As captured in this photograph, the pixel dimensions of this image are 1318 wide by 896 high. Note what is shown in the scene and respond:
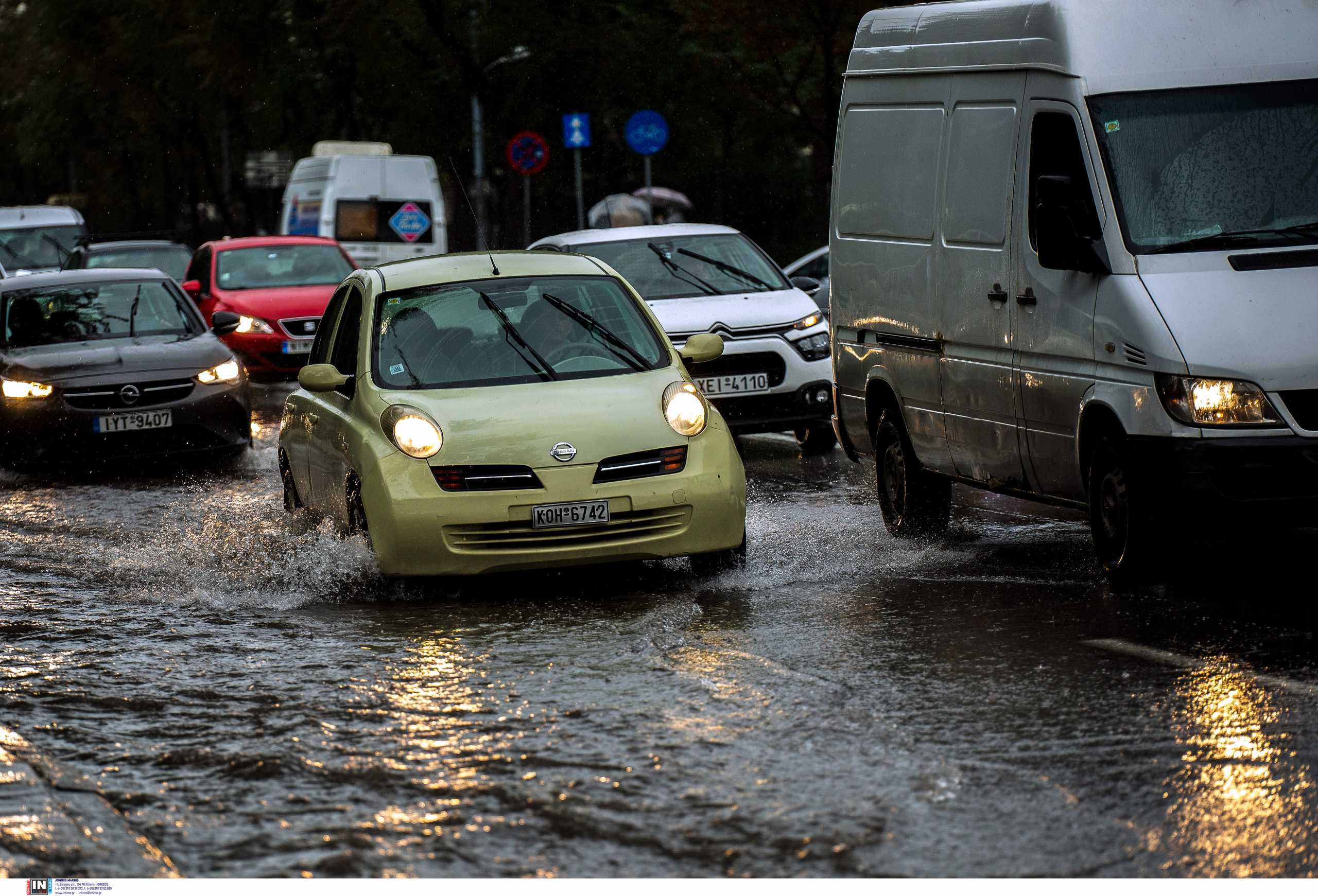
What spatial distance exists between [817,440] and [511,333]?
20.8ft

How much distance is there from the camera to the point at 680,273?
16312 mm

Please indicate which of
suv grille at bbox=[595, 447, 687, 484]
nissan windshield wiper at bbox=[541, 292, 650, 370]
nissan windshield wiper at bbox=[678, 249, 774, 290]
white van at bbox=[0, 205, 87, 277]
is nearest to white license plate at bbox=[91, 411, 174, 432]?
nissan windshield wiper at bbox=[678, 249, 774, 290]

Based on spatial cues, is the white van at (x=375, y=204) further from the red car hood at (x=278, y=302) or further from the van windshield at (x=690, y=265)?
the van windshield at (x=690, y=265)

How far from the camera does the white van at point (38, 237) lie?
37469 mm

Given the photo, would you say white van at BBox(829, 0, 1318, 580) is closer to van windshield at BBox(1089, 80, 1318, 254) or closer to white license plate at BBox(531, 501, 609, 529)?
van windshield at BBox(1089, 80, 1318, 254)

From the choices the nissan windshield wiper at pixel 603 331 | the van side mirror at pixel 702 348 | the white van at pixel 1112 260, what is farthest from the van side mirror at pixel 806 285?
the nissan windshield wiper at pixel 603 331

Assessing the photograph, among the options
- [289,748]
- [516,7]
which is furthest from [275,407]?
[516,7]

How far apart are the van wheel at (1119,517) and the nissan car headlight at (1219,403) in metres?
0.36

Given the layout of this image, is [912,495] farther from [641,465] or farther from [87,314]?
[87,314]

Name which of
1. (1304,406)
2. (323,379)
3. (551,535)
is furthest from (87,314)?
(1304,406)

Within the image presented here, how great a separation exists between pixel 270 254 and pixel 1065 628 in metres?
18.6

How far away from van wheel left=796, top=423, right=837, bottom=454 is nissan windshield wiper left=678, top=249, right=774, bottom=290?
1.14 meters

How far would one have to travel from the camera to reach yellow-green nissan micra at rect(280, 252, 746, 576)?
9.13 m

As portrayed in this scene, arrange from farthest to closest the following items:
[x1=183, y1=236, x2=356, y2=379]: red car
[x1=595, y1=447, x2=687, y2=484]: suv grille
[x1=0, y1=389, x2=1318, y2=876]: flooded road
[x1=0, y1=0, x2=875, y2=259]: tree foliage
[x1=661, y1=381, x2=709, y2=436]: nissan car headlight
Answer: [x1=0, y1=0, x2=875, y2=259]: tree foliage, [x1=183, y1=236, x2=356, y2=379]: red car, [x1=661, y1=381, x2=709, y2=436]: nissan car headlight, [x1=595, y1=447, x2=687, y2=484]: suv grille, [x1=0, y1=389, x2=1318, y2=876]: flooded road
